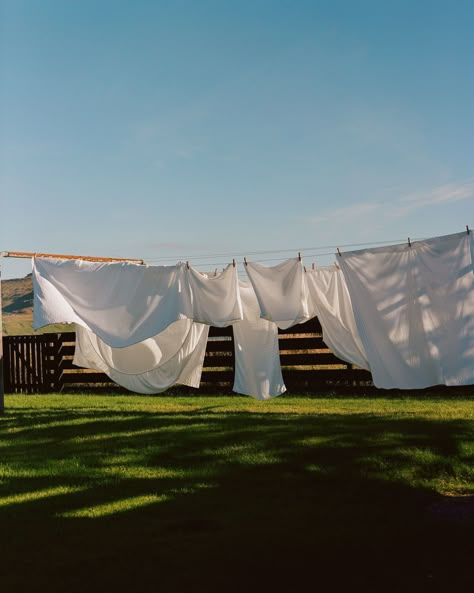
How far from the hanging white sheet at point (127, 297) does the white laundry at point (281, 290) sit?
1.08 ft

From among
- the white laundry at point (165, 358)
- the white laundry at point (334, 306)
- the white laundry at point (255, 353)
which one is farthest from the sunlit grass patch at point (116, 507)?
the white laundry at point (165, 358)

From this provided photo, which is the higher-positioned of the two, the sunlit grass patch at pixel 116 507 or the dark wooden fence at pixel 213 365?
the dark wooden fence at pixel 213 365

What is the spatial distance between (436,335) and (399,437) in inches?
64.7

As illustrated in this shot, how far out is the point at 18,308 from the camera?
123ft

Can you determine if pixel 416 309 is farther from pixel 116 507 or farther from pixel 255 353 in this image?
pixel 116 507

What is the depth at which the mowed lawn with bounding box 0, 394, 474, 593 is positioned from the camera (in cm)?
414

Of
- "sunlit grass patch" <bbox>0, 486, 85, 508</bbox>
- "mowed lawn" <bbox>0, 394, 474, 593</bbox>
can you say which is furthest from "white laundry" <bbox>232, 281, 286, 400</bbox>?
"sunlit grass patch" <bbox>0, 486, 85, 508</bbox>

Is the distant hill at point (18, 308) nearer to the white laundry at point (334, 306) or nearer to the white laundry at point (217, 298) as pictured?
the white laundry at point (217, 298)

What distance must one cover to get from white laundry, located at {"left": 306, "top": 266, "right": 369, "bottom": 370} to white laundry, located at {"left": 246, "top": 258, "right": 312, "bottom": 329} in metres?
0.47

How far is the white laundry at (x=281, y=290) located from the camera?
9867mm

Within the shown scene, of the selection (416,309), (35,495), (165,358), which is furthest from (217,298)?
(35,495)

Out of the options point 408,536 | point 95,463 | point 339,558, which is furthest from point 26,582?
point 95,463

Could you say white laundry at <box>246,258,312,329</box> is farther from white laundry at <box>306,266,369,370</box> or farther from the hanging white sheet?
white laundry at <box>306,266,369,370</box>

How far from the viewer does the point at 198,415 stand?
33.9 feet
